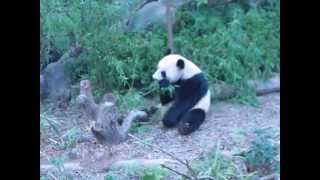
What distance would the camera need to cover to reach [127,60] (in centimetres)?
417

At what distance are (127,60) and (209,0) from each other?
1150 millimetres

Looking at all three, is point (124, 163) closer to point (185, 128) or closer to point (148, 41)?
point (185, 128)

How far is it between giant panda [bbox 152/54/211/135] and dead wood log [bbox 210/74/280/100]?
157 mm

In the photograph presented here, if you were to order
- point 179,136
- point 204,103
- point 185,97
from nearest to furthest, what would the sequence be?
1. point 179,136
2. point 204,103
3. point 185,97

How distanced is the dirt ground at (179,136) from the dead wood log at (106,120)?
2.0 inches

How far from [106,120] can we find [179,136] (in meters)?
0.59

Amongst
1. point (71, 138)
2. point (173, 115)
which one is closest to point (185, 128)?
point (173, 115)

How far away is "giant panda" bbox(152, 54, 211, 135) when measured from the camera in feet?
12.8

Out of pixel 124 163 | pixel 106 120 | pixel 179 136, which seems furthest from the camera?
pixel 179 136

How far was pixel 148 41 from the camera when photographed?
4457 mm

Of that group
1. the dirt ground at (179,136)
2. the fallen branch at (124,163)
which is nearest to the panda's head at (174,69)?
the dirt ground at (179,136)

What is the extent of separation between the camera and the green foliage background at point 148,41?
4.04 meters

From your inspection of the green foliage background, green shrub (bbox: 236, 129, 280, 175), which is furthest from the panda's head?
green shrub (bbox: 236, 129, 280, 175)

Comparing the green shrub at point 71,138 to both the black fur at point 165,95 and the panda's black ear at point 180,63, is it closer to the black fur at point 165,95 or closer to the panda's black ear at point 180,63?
the black fur at point 165,95
